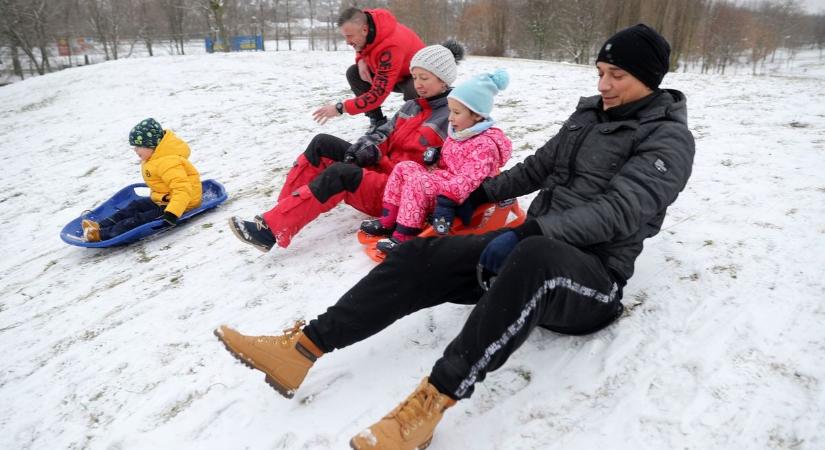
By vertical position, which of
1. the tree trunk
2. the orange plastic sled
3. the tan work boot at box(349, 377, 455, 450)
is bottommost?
the tan work boot at box(349, 377, 455, 450)

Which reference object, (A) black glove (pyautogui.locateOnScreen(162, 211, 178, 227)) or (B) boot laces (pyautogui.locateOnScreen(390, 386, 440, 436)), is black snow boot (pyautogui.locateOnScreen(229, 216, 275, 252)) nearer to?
(A) black glove (pyautogui.locateOnScreen(162, 211, 178, 227))

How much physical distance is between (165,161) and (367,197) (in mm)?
2207

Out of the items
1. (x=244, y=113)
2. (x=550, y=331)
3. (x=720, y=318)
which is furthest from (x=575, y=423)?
(x=244, y=113)

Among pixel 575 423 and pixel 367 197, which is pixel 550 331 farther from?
pixel 367 197

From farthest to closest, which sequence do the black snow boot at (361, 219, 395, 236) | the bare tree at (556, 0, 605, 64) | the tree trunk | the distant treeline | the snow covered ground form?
the tree trunk < the bare tree at (556, 0, 605, 64) < the distant treeline < the black snow boot at (361, 219, 395, 236) < the snow covered ground

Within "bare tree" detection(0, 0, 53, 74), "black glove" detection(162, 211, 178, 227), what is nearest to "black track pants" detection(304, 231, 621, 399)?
"black glove" detection(162, 211, 178, 227)

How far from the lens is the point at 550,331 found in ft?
6.82

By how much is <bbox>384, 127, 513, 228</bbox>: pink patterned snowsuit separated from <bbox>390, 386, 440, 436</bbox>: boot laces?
131 centimetres

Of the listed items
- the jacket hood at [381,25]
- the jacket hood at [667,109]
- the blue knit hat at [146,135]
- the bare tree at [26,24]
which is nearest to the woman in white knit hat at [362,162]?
the jacket hood at [381,25]

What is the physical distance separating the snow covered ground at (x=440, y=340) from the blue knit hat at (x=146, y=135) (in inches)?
32.7

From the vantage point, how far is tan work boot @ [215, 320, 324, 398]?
183 cm

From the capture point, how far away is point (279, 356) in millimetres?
1831

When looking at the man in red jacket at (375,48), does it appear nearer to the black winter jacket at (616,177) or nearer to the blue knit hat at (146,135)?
the blue knit hat at (146,135)

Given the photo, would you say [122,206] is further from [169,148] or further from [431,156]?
[431,156]
